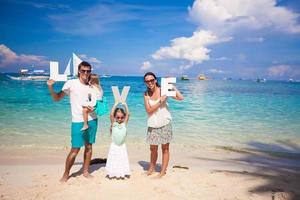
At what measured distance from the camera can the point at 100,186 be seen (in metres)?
5.38

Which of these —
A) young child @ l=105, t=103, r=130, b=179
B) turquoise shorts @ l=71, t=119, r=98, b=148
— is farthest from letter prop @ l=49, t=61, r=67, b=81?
young child @ l=105, t=103, r=130, b=179

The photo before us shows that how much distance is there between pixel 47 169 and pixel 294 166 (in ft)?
20.6

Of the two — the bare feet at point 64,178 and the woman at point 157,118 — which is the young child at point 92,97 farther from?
the bare feet at point 64,178

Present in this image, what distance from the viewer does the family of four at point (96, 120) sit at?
5289mm

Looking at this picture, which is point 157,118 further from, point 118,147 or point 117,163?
point 117,163

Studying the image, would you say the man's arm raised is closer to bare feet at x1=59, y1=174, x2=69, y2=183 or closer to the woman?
bare feet at x1=59, y1=174, x2=69, y2=183

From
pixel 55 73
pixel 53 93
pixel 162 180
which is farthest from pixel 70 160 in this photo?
pixel 162 180

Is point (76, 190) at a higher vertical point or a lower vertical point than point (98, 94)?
lower

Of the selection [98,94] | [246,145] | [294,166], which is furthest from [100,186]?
[246,145]

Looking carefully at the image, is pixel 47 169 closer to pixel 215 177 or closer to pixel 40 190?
pixel 40 190

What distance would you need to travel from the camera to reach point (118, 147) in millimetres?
5777

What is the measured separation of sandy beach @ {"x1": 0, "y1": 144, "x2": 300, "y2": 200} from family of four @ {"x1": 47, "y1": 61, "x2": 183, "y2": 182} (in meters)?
0.36

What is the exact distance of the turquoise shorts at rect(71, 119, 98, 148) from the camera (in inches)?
210

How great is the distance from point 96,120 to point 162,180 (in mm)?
1764
